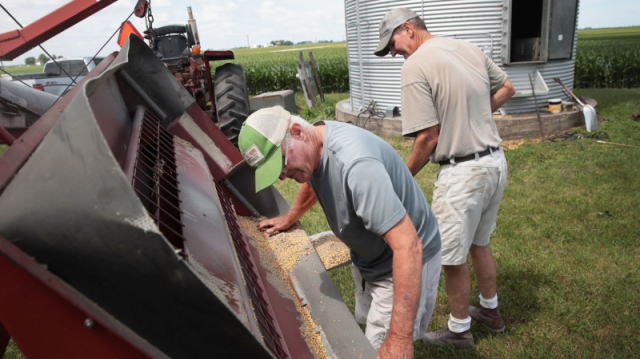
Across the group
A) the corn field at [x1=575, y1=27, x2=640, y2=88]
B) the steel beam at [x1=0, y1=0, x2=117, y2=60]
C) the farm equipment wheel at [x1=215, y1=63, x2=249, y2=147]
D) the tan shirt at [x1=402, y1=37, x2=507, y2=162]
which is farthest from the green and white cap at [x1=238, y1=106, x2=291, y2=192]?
the corn field at [x1=575, y1=27, x2=640, y2=88]

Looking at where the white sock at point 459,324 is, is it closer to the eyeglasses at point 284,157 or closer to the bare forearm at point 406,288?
the bare forearm at point 406,288

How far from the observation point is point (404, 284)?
1.63m

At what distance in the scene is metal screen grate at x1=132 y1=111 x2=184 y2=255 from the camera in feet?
5.18

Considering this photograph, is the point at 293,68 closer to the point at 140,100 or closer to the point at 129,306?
the point at 140,100

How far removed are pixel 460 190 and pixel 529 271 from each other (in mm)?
1561

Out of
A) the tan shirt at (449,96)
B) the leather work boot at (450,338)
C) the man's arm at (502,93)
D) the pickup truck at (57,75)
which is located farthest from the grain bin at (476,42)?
the pickup truck at (57,75)

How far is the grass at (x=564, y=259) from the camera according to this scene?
2982 millimetres

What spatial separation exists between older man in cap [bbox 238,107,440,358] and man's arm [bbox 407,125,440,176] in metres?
0.65

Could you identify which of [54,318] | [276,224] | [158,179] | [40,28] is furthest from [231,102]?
[54,318]

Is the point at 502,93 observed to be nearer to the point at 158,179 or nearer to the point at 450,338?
the point at 450,338

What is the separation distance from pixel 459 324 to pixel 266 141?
1.97 metres

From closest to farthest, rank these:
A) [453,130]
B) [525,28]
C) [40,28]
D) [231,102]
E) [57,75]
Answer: [453,130] → [40,28] → [231,102] → [525,28] → [57,75]

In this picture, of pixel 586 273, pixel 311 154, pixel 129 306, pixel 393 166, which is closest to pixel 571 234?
pixel 586 273

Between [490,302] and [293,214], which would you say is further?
[490,302]
